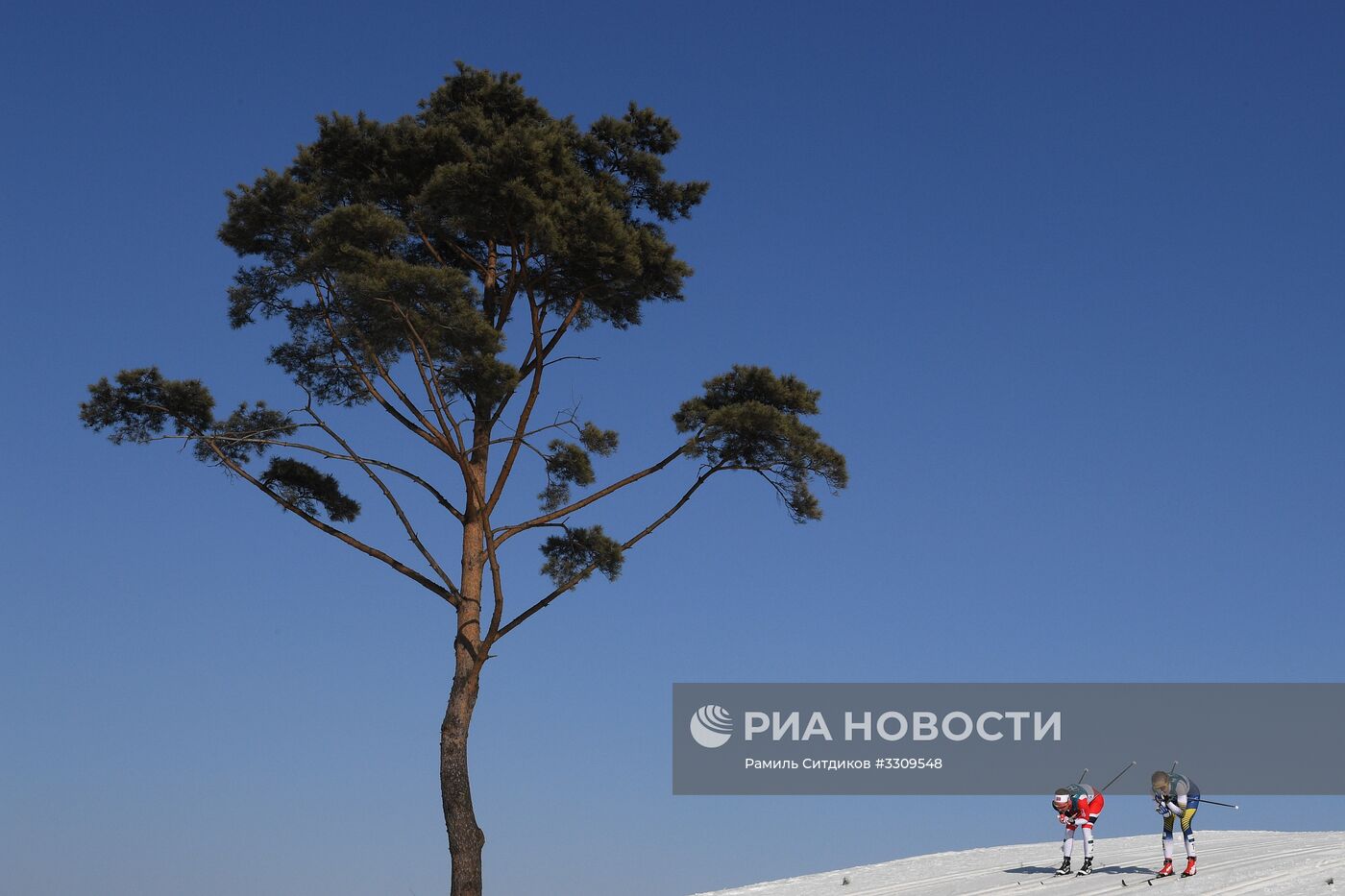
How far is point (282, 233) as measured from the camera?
82.8ft

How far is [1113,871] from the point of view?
21.0 m

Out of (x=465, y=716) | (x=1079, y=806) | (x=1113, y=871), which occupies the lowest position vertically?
(x=1113, y=871)

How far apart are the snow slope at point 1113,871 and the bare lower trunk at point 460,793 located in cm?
412

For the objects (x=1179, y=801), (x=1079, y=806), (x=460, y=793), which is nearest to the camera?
(x=1179, y=801)

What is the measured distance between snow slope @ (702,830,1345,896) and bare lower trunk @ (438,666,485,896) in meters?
4.12

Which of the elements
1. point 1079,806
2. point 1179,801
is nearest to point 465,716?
point 1079,806

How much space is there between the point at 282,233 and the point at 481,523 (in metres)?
6.62

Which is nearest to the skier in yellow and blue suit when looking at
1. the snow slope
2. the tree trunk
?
the snow slope

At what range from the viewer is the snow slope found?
18.7 metres

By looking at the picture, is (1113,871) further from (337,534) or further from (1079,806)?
(337,534)

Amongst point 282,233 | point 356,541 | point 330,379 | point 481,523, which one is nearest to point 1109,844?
point 481,523

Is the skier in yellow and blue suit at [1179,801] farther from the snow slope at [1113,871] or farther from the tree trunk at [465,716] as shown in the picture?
the tree trunk at [465,716]

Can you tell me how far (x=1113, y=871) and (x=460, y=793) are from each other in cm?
1026

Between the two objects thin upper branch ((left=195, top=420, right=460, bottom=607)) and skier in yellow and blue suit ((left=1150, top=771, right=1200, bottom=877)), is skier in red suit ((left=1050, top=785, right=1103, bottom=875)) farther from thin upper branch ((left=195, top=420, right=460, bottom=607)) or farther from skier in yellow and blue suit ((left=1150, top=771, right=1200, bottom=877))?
thin upper branch ((left=195, top=420, right=460, bottom=607))
